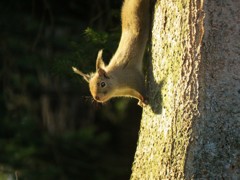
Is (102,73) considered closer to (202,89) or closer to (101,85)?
(101,85)

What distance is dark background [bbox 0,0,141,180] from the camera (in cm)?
709

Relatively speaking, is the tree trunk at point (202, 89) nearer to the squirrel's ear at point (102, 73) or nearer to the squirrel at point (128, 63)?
the squirrel at point (128, 63)

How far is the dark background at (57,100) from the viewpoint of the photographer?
279 inches

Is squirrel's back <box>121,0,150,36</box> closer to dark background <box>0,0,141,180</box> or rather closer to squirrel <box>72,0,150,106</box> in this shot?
squirrel <box>72,0,150,106</box>

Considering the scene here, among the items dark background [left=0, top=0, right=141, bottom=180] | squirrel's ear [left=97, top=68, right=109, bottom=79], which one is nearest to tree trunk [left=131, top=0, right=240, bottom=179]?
squirrel's ear [left=97, top=68, right=109, bottom=79]

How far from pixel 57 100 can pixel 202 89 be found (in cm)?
644

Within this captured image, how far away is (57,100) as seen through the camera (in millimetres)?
10930

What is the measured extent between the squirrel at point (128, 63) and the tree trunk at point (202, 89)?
516 mm

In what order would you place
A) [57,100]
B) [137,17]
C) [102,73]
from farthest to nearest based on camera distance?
[57,100]
[102,73]
[137,17]

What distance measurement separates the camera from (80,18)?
8938mm

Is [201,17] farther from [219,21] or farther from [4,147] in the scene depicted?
[4,147]

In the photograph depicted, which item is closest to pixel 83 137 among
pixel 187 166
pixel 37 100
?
pixel 37 100

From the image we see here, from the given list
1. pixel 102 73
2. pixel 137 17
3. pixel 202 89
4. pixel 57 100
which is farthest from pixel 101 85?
pixel 57 100

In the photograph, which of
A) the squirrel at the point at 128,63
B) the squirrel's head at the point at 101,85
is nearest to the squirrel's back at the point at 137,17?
the squirrel at the point at 128,63
